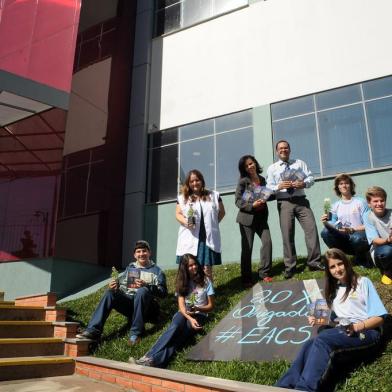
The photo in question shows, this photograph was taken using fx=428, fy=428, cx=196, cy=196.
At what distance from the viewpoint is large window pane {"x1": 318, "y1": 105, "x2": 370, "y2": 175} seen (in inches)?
358

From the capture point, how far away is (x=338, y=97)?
9.63 meters

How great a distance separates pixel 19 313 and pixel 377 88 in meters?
8.20

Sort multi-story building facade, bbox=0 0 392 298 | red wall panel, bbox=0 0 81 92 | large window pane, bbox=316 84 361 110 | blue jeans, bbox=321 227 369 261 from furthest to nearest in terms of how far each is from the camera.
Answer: red wall panel, bbox=0 0 81 92 < large window pane, bbox=316 84 361 110 < multi-story building facade, bbox=0 0 392 298 < blue jeans, bbox=321 227 369 261

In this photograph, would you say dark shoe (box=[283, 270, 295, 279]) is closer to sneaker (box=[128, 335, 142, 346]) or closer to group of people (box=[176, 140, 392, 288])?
group of people (box=[176, 140, 392, 288])

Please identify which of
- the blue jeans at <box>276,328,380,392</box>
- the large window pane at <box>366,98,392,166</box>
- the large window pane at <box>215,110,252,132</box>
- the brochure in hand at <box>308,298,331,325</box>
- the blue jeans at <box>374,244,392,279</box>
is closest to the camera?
the blue jeans at <box>276,328,380,392</box>

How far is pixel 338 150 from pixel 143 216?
16.5 ft

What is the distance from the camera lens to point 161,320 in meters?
5.93

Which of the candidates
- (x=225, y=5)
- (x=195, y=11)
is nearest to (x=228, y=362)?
(x=225, y=5)

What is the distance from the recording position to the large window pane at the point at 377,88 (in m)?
9.10

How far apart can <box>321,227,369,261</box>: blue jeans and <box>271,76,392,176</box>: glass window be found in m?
3.43

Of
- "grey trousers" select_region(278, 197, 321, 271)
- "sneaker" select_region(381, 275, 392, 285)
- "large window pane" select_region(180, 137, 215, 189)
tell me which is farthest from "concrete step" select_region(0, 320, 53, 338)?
"large window pane" select_region(180, 137, 215, 189)

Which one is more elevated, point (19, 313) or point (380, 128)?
point (380, 128)

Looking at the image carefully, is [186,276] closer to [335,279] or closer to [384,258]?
[335,279]

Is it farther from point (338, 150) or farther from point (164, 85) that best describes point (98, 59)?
point (338, 150)
